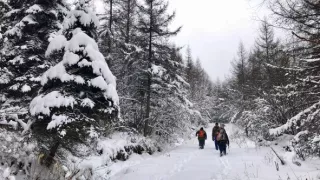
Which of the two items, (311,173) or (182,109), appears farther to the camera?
(182,109)

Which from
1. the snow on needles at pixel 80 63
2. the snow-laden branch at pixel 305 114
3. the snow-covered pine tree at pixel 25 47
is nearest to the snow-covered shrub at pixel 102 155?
the snow on needles at pixel 80 63

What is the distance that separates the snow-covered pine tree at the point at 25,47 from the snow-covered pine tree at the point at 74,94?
4.78 meters

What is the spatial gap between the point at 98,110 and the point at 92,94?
57 cm

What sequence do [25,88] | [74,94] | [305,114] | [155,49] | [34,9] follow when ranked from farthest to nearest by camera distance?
[155,49]
[34,9]
[25,88]
[74,94]
[305,114]

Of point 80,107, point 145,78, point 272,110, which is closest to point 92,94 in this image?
point 80,107

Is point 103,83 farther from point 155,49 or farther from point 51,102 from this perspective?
point 155,49

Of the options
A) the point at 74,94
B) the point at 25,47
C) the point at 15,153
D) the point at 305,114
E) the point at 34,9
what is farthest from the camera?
the point at 34,9

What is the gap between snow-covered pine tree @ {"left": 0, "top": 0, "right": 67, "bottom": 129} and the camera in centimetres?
1473

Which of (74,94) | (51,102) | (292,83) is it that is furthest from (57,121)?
(292,83)

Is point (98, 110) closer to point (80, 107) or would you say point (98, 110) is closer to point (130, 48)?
point (80, 107)

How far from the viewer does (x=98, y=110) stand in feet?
33.8

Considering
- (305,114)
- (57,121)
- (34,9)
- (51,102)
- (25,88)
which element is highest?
(34,9)

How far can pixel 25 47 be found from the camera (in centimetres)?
1473

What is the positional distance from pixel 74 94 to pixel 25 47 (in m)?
6.43
